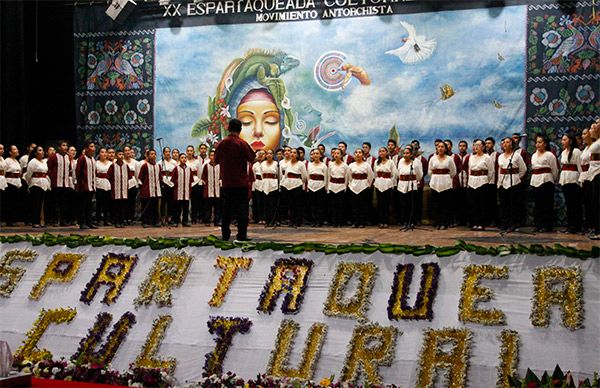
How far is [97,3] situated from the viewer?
13031 mm

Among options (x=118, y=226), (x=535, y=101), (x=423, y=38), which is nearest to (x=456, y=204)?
(x=535, y=101)

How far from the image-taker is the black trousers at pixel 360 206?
10.7 meters

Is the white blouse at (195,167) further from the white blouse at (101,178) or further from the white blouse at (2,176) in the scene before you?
the white blouse at (2,176)

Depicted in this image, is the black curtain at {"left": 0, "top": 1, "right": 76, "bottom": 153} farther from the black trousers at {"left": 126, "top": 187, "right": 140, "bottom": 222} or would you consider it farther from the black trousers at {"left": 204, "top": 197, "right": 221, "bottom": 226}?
the black trousers at {"left": 204, "top": 197, "right": 221, "bottom": 226}

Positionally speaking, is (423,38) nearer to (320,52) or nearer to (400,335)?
(320,52)

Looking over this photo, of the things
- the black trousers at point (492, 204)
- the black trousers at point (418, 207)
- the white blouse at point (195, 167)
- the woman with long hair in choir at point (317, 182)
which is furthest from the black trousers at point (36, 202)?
the black trousers at point (492, 204)

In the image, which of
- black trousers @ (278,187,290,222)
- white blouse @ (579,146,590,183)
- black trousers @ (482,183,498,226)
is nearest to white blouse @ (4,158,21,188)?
black trousers @ (278,187,290,222)

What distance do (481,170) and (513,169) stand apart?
0.55 m

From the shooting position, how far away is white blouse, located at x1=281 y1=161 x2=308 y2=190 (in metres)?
10.8

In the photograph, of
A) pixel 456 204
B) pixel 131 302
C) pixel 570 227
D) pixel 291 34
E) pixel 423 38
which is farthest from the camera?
pixel 291 34

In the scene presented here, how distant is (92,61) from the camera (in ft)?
43.3

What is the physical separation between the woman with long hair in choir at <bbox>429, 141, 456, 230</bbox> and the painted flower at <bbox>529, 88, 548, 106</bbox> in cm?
174

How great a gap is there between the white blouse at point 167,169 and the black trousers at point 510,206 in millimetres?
5003

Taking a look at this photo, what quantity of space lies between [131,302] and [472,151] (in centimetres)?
A: 656
